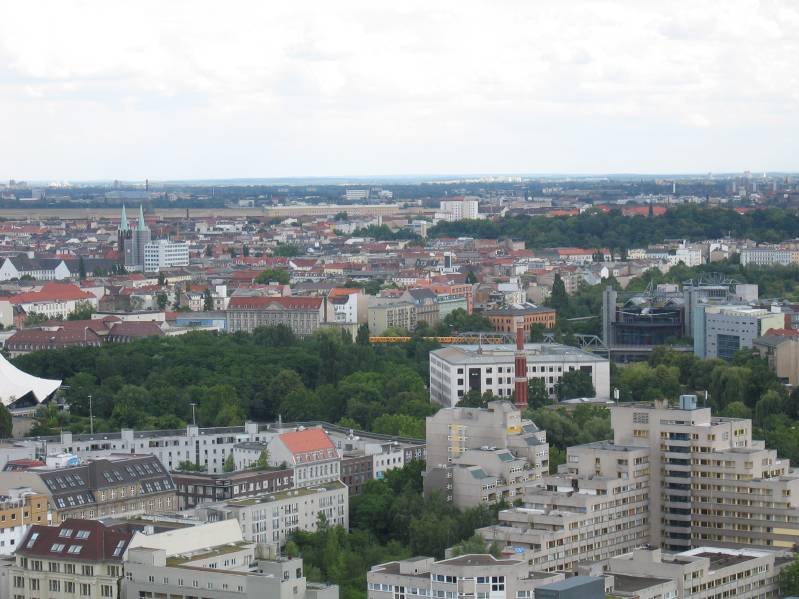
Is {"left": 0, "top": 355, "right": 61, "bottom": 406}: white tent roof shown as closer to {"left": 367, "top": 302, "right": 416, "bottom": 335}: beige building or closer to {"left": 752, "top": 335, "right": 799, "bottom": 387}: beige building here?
{"left": 752, "top": 335, "right": 799, "bottom": 387}: beige building

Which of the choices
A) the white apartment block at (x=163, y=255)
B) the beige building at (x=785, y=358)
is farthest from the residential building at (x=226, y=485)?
the white apartment block at (x=163, y=255)

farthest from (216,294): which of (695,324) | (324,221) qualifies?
(324,221)

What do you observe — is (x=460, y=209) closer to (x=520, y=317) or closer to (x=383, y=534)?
(x=520, y=317)

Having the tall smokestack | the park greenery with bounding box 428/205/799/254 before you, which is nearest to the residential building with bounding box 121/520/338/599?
the tall smokestack

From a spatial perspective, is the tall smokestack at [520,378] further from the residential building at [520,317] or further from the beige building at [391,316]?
the beige building at [391,316]

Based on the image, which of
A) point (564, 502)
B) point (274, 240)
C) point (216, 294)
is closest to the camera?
point (564, 502)

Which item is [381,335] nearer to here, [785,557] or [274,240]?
[785,557]

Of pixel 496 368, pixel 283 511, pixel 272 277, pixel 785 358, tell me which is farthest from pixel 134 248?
pixel 283 511
